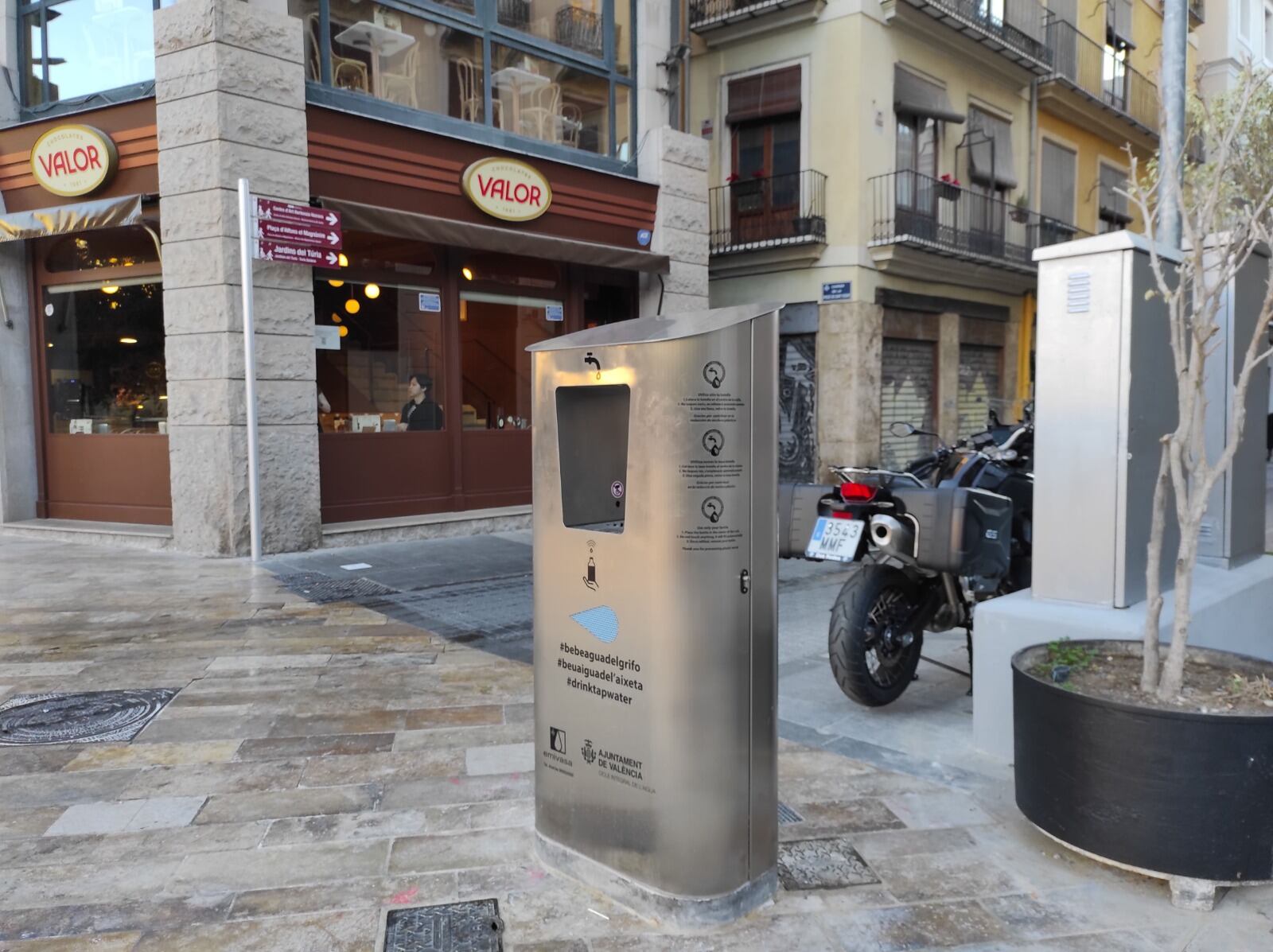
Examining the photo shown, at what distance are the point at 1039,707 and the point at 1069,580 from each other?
1159 millimetres

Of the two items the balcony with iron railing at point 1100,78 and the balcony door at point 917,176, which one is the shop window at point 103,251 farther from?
the balcony with iron railing at point 1100,78

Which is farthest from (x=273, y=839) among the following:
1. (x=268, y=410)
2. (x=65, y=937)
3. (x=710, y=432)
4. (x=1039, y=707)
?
(x=268, y=410)

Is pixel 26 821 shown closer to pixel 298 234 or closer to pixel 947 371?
pixel 298 234

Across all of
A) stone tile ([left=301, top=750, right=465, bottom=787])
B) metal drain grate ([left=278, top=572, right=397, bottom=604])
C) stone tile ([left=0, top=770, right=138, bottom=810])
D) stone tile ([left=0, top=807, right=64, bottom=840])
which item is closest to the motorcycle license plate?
stone tile ([left=301, top=750, right=465, bottom=787])

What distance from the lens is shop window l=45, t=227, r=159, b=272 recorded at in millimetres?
9438

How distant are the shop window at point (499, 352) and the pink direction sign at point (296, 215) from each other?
219 centimetres

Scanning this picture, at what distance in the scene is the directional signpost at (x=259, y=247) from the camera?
8273mm

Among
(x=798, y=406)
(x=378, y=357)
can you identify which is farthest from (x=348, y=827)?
(x=798, y=406)

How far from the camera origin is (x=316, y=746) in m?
4.02

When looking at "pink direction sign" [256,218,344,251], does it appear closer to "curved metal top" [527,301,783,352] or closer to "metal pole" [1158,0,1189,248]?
"curved metal top" [527,301,783,352]

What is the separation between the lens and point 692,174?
39.9 feet

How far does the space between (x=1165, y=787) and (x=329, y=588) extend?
20.1ft

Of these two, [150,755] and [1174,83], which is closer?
[150,755]

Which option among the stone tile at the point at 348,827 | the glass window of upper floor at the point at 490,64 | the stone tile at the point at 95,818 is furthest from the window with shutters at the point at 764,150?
the stone tile at the point at 95,818
